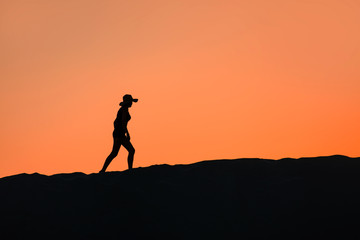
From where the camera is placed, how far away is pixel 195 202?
37.8ft

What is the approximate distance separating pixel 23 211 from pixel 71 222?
47.4 inches

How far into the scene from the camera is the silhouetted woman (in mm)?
13148

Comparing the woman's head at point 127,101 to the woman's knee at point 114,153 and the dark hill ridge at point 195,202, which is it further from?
the dark hill ridge at point 195,202

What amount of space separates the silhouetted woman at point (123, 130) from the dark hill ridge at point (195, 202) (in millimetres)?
557

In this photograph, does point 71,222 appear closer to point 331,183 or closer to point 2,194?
point 2,194

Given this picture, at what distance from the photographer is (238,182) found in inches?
477

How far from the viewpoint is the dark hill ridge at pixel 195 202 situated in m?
10.8

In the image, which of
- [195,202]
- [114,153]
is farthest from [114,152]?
[195,202]

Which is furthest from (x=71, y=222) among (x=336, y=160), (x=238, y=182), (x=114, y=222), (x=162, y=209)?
(x=336, y=160)

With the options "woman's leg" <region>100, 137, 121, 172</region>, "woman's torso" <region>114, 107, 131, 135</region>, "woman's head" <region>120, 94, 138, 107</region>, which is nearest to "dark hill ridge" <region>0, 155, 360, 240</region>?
"woman's leg" <region>100, 137, 121, 172</region>

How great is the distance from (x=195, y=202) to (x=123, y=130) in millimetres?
2663

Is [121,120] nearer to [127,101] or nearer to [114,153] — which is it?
[127,101]

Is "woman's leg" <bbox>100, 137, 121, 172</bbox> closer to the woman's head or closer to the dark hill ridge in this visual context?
the dark hill ridge

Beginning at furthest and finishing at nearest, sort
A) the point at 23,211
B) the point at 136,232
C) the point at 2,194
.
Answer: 1. the point at 2,194
2. the point at 23,211
3. the point at 136,232
